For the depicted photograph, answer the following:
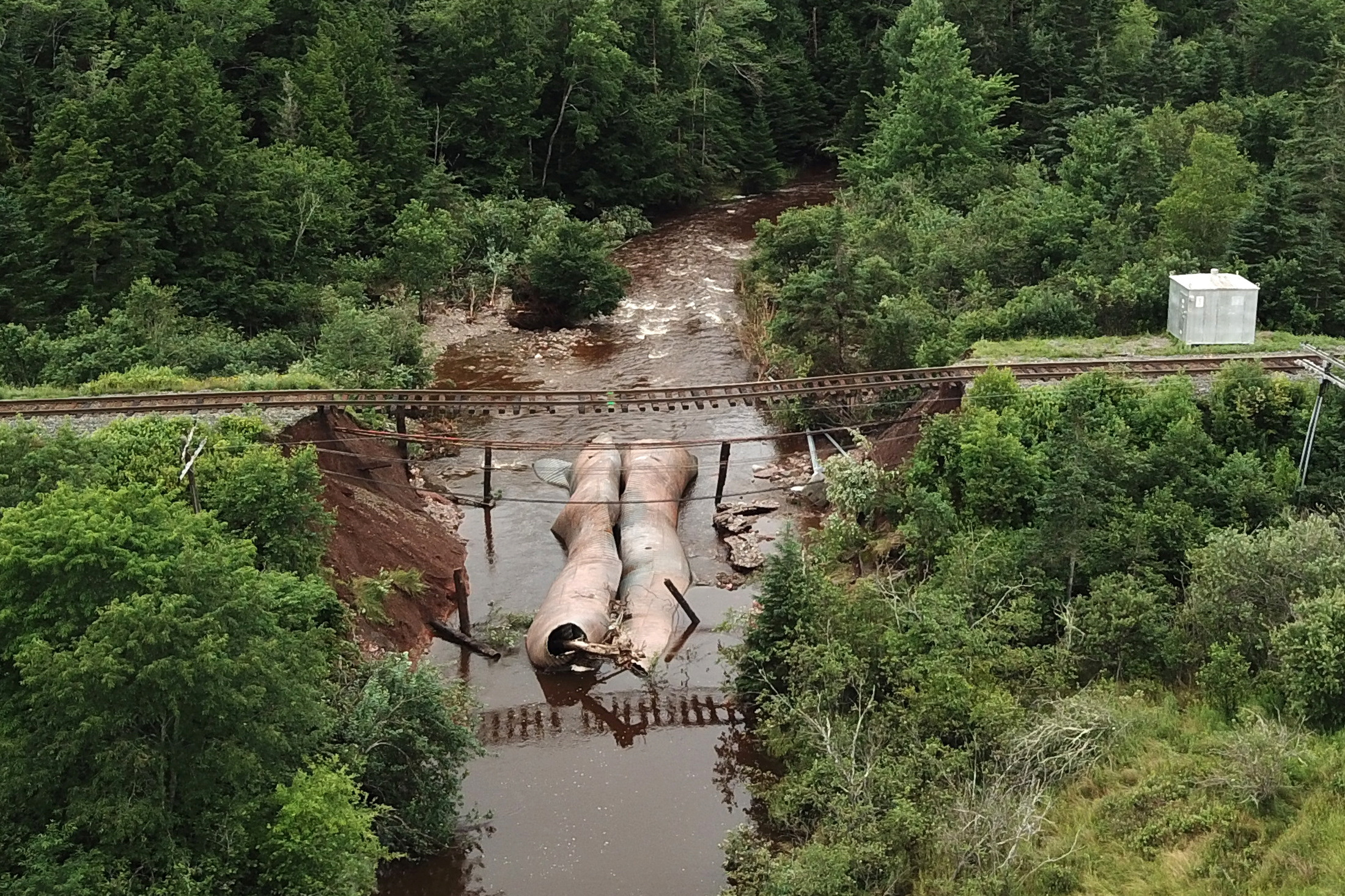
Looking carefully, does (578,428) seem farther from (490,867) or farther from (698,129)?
(698,129)

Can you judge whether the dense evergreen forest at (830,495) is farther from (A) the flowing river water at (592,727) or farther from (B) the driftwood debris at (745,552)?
(B) the driftwood debris at (745,552)

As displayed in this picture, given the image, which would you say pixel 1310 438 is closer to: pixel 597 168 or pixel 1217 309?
pixel 1217 309

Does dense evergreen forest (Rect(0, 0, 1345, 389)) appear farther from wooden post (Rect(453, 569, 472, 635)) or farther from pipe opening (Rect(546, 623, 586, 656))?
pipe opening (Rect(546, 623, 586, 656))

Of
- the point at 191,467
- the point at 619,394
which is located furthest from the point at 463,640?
the point at 619,394

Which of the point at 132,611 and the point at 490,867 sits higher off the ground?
the point at 132,611

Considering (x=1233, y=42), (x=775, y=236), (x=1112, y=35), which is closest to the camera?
A: (x=775, y=236)

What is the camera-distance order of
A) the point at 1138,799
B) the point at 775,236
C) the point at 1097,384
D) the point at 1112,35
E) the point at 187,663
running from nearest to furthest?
the point at 187,663 → the point at 1138,799 → the point at 1097,384 → the point at 775,236 → the point at 1112,35

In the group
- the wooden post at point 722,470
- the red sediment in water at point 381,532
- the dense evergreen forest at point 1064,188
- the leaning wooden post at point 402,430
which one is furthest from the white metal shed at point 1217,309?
the leaning wooden post at point 402,430

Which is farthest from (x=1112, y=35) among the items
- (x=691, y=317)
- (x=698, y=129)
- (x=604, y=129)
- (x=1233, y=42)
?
(x=691, y=317)
